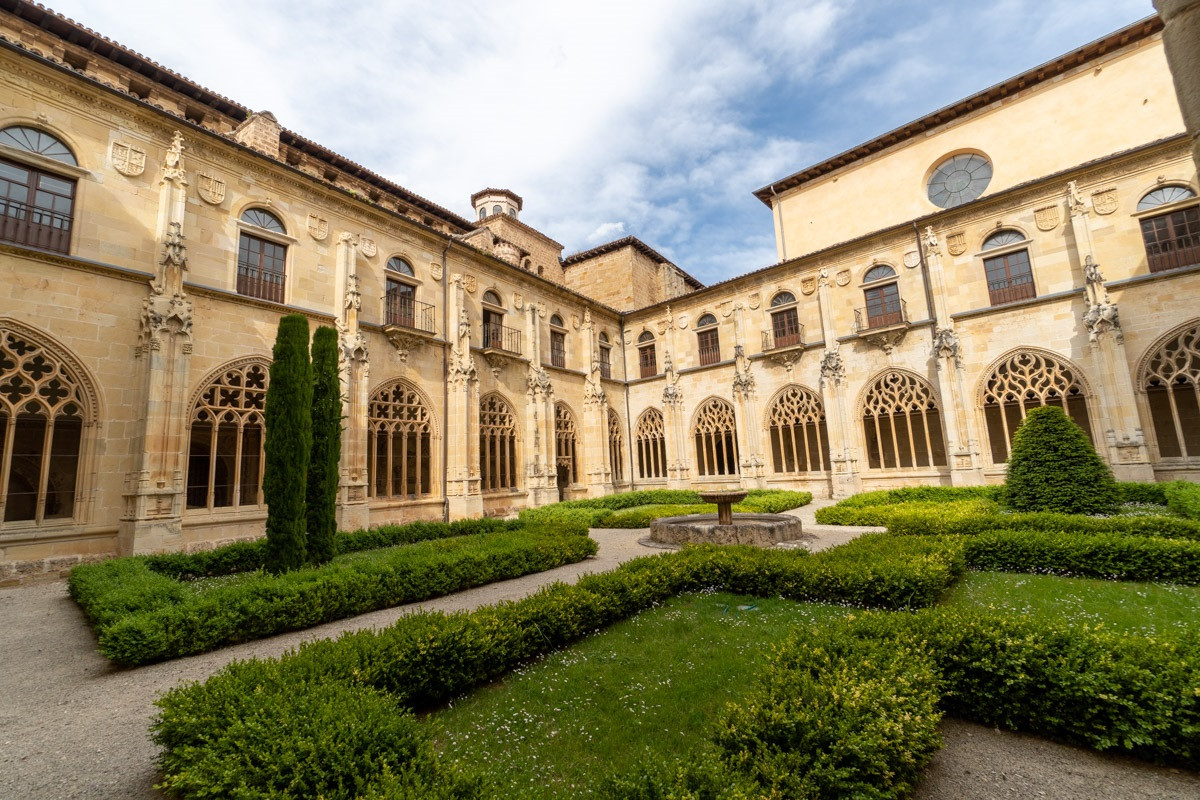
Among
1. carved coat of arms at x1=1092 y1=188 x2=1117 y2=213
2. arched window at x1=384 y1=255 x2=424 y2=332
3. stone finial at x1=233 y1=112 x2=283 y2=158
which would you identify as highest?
stone finial at x1=233 y1=112 x2=283 y2=158

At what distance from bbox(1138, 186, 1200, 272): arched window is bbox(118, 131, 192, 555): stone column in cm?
2597

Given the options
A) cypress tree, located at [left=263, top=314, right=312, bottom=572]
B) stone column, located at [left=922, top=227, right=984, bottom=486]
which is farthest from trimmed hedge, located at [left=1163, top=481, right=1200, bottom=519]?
cypress tree, located at [left=263, top=314, right=312, bottom=572]

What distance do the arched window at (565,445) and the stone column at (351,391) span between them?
877 centimetres

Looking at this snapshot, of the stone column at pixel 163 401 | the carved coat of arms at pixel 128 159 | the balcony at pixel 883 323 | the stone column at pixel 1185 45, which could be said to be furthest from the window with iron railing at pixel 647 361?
the stone column at pixel 1185 45

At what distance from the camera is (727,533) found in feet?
35.1

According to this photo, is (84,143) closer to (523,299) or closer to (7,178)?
(7,178)

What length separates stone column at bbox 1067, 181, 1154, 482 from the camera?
46.2 feet

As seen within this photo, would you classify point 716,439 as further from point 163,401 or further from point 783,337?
point 163,401

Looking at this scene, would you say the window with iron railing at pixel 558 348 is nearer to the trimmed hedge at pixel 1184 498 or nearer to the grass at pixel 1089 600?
the grass at pixel 1089 600

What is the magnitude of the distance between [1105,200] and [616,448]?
19609 millimetres

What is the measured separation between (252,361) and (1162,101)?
2968 centimetres

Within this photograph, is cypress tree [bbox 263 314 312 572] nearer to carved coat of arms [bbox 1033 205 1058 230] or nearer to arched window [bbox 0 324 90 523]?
arched window [bbox 0 324 90 523]

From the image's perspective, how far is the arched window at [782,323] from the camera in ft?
69.6

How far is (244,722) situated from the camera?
317 centimetres
